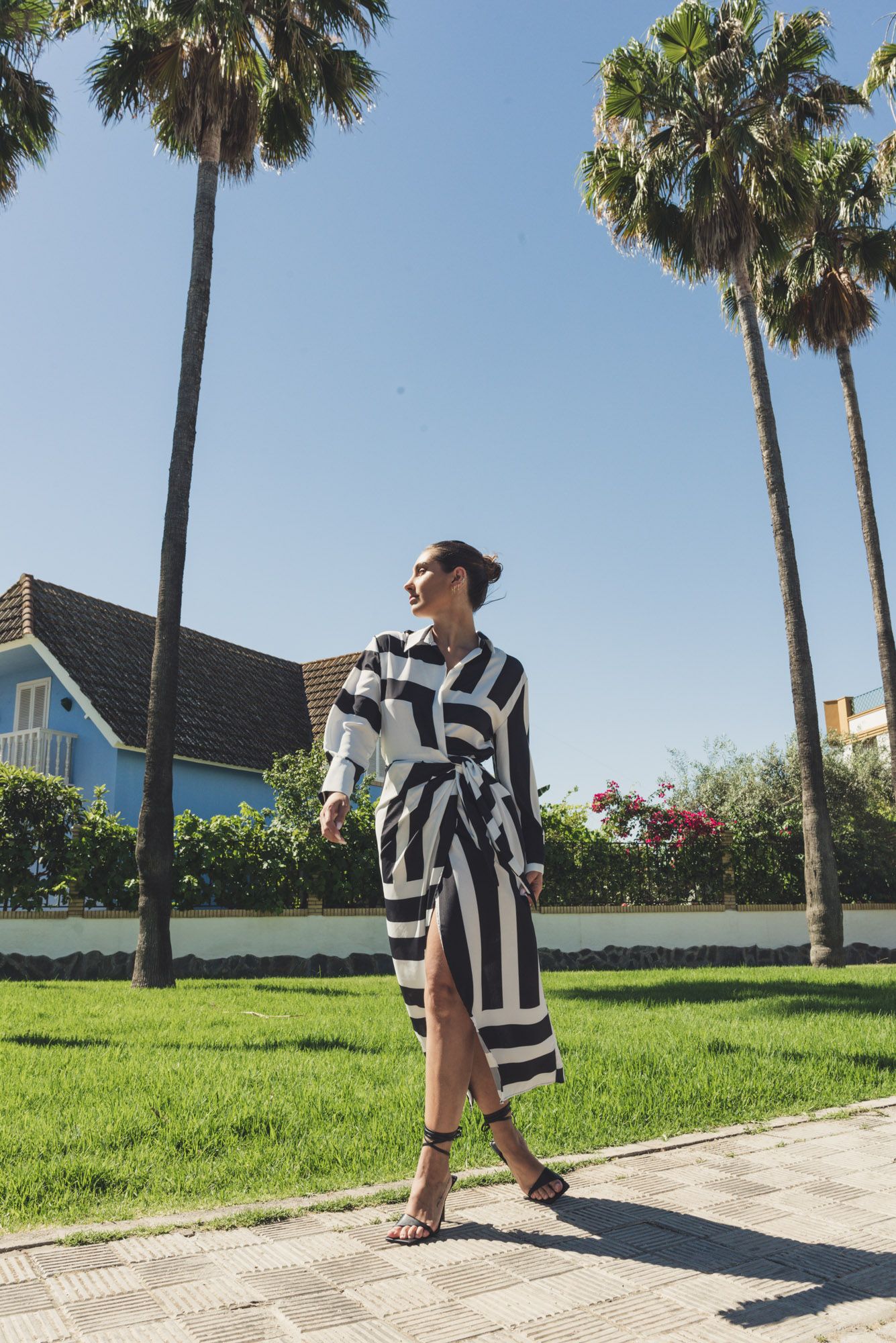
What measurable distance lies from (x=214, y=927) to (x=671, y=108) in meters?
14.3

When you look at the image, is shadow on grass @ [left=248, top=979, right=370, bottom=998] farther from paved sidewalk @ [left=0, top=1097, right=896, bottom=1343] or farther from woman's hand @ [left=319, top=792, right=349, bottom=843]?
woman's hand @ [left=319, top=792, right=349, bottom=843]

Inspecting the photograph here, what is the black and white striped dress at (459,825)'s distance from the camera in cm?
308

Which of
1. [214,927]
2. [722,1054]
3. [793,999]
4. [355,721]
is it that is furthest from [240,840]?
[355,721]

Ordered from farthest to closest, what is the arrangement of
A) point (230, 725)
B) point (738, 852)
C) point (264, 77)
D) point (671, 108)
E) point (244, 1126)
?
point (230, 725)
point (738, 852)
point (671, 108)
point (264, 77)
point (244, 1126)

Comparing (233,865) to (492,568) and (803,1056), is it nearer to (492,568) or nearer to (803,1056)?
(803,1056)

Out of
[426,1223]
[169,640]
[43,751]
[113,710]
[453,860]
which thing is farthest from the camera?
[43,751]

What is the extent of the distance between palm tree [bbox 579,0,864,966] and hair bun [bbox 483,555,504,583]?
1189 cm

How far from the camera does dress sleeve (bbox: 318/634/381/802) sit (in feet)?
10.7

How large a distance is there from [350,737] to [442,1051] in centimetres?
104

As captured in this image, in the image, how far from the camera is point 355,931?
14711 mm

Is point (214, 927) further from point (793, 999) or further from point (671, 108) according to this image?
point (671, 108)

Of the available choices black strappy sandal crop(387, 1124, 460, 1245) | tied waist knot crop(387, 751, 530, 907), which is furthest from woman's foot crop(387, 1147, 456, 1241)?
tied waist knot crop(387, 751, 530, 907)

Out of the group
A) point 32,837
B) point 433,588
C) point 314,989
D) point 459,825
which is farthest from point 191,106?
point 459,825

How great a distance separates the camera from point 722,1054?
229 inches
